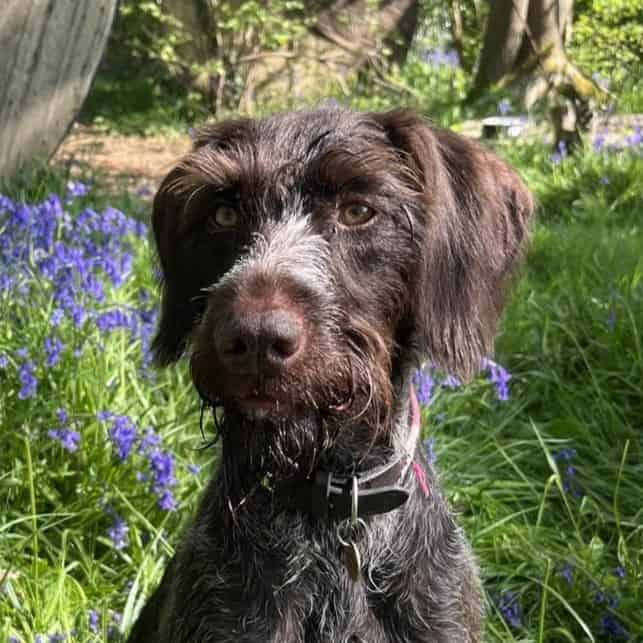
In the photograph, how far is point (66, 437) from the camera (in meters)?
3.37

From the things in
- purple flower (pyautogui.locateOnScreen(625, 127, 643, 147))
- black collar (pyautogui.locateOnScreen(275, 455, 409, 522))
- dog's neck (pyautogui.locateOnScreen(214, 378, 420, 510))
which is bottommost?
purple flower (pyautogui.locateOnScreen(625, 127, 643, 147))

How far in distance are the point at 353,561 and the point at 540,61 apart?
6.05 metres

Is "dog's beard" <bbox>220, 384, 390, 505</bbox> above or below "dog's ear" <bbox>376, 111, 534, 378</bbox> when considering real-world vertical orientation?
below

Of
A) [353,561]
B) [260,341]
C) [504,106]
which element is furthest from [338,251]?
[504,106]

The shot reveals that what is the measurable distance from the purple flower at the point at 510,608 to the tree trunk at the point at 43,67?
162 inches

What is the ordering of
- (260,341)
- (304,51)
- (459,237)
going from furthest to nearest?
(304,51), (459,237), (260,341)

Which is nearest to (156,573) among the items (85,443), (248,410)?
(85,443)

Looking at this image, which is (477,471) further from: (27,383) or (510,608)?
(27,383)

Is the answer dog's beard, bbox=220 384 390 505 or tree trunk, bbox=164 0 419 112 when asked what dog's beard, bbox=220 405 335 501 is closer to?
dog's beard, bbox=220 384 390 505

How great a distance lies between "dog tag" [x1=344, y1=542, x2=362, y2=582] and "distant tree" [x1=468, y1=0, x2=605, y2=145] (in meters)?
5.17

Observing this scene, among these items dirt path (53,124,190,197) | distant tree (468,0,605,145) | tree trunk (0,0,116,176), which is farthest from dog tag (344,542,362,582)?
distant tree (468,0,605,145)

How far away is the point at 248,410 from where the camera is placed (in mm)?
2098

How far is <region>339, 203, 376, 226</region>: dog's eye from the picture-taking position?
2.26m

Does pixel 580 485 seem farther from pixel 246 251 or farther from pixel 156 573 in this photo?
pixel 246 251
